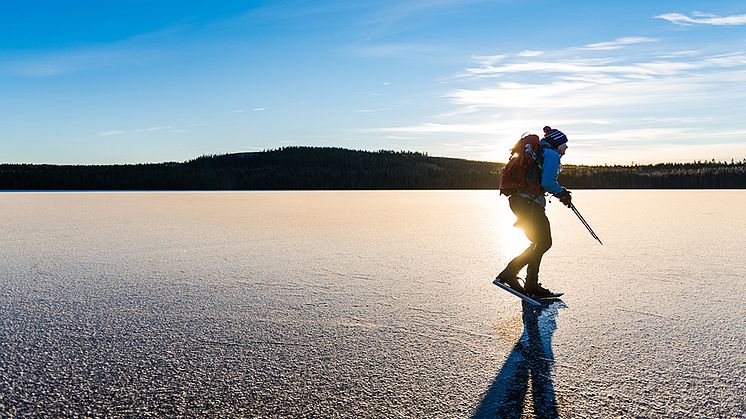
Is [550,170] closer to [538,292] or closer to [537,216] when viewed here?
[537,216]

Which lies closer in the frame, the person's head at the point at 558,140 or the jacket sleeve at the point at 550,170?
the jacket sleeve at the point at 550,170

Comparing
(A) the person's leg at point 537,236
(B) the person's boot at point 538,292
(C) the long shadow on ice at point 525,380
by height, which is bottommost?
(C) the long shadow on ice at point 525,380

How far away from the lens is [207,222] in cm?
1588

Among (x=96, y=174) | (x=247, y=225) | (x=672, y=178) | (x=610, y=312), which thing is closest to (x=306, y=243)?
(x=247, y=225)

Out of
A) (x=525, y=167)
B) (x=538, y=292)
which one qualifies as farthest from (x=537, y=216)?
(x=538, y=292)

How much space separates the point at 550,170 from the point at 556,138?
39 cm

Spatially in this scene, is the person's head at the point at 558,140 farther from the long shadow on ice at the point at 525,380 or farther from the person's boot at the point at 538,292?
the long shadow on ice at the point at 525,380

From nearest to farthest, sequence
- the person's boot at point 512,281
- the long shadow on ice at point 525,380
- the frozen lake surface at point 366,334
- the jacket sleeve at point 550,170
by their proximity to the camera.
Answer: the long shadow on ice at point 525,380 < the frozen lake surface at point 366,334 < the jacket sleeve at point 550,170 < the person's boot at point 512,281

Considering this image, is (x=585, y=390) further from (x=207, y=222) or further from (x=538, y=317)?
(x=207, y=222)

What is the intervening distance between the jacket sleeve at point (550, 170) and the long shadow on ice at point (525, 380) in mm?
1406

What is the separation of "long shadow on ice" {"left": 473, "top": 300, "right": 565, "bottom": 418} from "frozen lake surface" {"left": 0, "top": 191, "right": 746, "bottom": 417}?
17mm

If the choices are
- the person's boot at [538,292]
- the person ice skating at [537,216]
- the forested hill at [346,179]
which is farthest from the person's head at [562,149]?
the forested hill at [346,179]

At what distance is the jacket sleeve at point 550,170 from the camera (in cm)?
586

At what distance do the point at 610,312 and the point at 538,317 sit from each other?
713 mm
